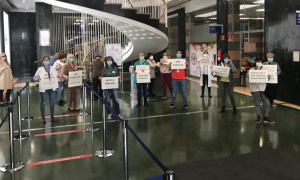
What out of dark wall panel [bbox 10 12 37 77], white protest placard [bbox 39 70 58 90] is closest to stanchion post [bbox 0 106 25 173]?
white protest placard [bbox 39 70 58 90]

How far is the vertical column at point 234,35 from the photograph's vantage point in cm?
1184

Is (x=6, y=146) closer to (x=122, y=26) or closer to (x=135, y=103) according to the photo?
(x=135, y=103)

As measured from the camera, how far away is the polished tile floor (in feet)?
12.9

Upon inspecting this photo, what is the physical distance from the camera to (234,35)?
12.0 m

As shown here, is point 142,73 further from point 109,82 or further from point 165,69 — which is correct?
point 109,82

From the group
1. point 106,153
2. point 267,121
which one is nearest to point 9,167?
point 106,153

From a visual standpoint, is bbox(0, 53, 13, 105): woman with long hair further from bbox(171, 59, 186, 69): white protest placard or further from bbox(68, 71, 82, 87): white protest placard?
bbox(171, 59, 186, 69): white protest placard

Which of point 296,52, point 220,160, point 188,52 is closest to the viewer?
point 220,160

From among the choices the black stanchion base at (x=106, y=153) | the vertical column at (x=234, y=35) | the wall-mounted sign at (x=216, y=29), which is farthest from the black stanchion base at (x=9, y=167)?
the vertical column at (x=234, y=35)

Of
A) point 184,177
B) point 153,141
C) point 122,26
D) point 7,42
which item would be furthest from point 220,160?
point 7,42

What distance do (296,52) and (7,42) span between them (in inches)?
626

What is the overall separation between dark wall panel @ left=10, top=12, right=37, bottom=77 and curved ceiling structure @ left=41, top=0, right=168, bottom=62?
8959 mm

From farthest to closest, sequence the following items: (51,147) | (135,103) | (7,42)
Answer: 1. (7,42)
2. (135,103)
3. (51,147)

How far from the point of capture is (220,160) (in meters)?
3.43
